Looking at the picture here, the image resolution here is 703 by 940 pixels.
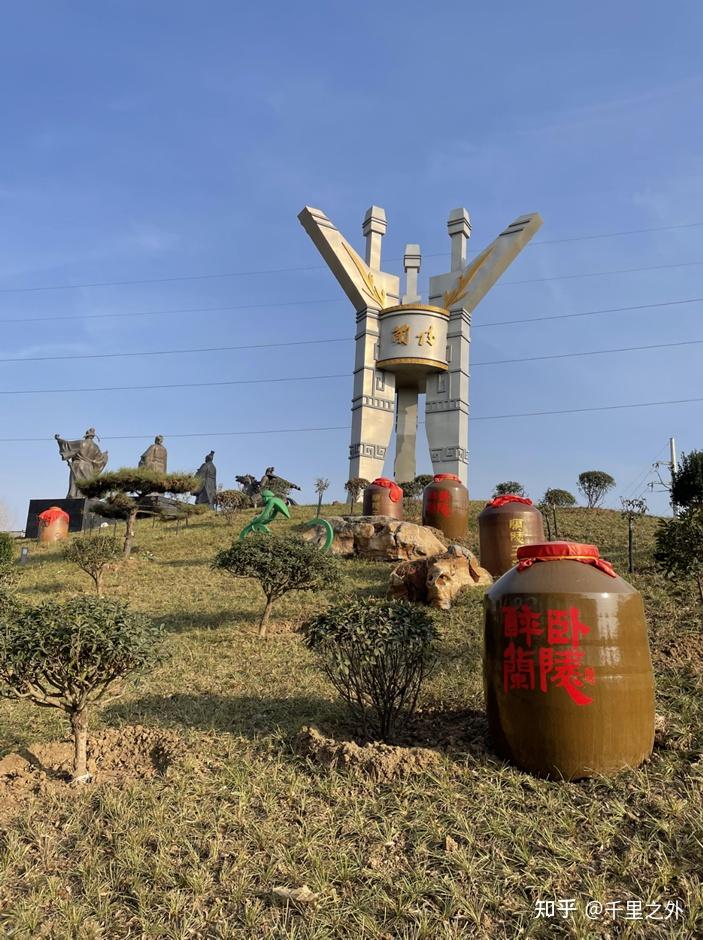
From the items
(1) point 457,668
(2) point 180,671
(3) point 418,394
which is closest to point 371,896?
(1) point 457,668

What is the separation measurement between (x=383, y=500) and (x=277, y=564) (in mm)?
10092

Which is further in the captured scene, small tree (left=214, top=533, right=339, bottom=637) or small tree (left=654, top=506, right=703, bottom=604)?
small tree (left=214, top=533, right=339, bottom=637)

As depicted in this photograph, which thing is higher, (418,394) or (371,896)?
(418,394)

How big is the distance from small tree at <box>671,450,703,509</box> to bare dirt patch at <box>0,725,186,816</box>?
21292mm

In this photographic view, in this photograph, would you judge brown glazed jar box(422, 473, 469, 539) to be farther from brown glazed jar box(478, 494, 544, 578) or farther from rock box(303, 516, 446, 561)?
brown glazed jar box(478, 494, 544, 578)

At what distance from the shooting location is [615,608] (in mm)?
4766

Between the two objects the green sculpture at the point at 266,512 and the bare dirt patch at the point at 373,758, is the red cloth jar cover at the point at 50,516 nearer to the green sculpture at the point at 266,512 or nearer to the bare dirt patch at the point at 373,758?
the green sculpture at the point at 266,512

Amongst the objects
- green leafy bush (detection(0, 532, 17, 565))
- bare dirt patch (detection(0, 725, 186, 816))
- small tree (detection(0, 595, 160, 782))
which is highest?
green leafy bush (detection(0, 532, 17, 565))

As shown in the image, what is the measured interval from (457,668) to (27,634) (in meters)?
4.94

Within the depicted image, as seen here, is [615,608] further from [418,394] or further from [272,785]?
[418,394]

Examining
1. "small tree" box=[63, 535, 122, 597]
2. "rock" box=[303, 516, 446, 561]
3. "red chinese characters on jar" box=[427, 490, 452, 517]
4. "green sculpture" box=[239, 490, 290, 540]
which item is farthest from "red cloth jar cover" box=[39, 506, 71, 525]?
"red chinese characters on jar" box=[427, 490, 452, 517]

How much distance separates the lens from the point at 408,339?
27.3 m

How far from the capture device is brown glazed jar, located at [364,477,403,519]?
66.3 feet

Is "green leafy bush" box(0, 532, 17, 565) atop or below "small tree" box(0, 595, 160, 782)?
atop
